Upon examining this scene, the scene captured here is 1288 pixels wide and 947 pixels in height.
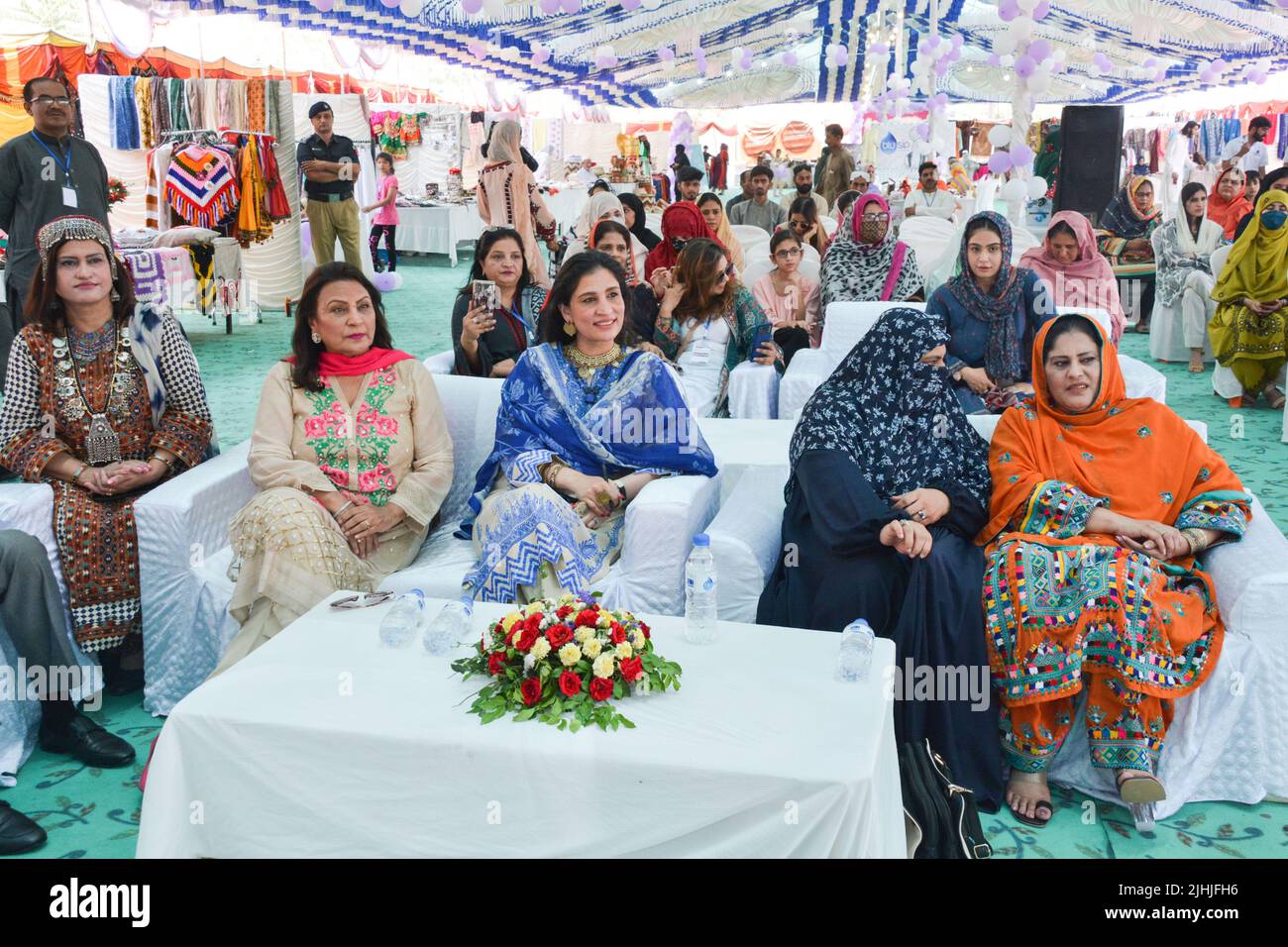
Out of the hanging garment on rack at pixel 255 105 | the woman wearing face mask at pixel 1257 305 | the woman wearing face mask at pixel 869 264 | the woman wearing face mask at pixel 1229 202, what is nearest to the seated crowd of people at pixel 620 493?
the woman wearing face mask at pixel 869 264

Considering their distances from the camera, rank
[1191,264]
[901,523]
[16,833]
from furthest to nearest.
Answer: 1. [1191,264]
2. [901,523]
3. [16,833]

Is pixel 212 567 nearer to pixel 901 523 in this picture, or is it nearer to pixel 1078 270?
pixel 901 523

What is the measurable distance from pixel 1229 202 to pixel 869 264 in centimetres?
464

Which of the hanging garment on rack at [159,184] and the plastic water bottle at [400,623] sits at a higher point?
the hanging garment on rack at [159,184]

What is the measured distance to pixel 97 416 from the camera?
2975mm

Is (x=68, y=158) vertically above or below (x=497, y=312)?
above

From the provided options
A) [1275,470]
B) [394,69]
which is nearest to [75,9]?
[394,69]

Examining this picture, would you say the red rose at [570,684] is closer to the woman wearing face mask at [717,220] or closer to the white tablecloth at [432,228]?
the woman wearing face mask at [717,220]

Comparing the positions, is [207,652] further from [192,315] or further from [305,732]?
[192,315]

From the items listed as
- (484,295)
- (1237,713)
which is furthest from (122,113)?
(1237,713)

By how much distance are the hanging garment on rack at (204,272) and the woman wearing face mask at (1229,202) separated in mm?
7199

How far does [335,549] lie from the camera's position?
2748mm

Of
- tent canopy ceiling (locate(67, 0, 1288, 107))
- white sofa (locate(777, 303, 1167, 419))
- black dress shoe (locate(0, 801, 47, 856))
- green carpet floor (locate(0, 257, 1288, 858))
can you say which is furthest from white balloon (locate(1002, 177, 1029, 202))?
black dress shoe (locate(0, 801, 47, 856))

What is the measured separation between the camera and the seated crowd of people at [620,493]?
2467 mm
